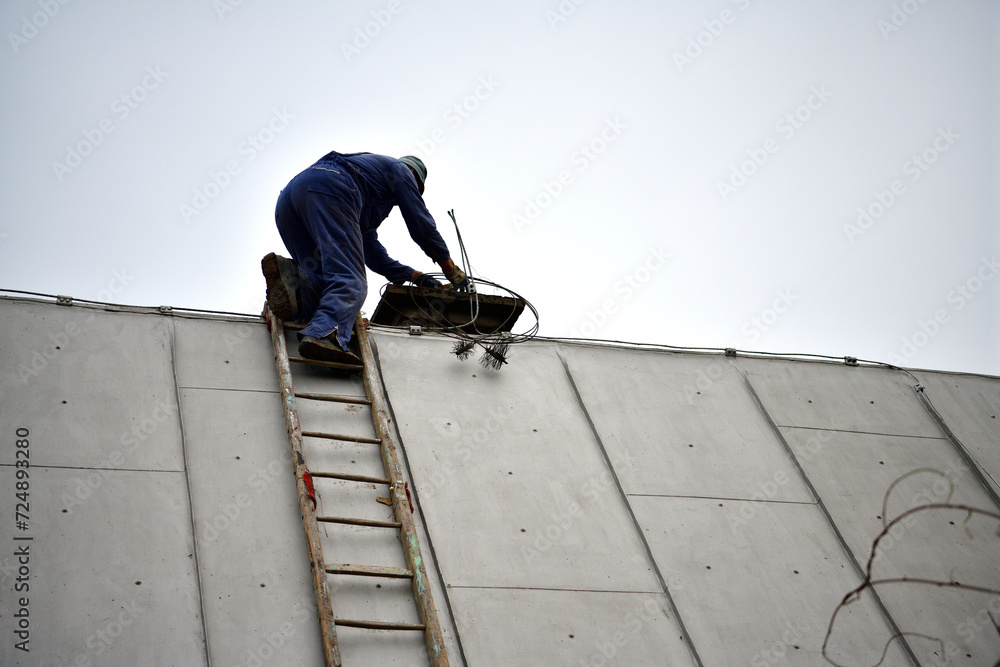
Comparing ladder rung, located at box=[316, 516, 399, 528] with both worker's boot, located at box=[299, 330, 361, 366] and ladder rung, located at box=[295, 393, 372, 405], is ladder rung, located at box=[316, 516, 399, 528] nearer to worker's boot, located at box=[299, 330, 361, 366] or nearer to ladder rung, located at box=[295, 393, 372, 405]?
ladder rung, located at box=[295, 393, 372, 405]

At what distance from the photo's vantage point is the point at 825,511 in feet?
13.2

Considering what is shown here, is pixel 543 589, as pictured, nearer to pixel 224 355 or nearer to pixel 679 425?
pixel 679 425

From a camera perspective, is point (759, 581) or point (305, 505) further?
point (759, 581)

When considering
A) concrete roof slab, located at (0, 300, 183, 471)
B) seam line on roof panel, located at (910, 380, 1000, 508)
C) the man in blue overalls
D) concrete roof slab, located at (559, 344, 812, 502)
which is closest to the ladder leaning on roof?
the man in blue overalls

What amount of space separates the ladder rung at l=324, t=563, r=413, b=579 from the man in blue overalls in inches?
45.5

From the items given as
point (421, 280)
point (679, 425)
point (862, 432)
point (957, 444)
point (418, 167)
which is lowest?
point (957, 444)

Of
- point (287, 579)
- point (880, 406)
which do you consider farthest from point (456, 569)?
point (880, 406)

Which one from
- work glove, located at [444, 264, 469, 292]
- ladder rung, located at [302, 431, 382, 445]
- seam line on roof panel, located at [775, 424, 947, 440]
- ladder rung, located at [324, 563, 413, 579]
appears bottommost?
ladder rung, located at [324, 563, 413, 579]

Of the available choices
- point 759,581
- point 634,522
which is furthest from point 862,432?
point 634,522

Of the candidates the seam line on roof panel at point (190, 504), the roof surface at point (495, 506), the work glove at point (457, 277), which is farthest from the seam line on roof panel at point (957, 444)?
the seam line on roof panel at point (190, 504)

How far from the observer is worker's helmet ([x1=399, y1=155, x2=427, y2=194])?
450cm

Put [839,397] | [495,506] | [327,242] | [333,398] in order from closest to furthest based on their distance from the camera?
[495,506] < [333,398] < [327,242] < [839,397]

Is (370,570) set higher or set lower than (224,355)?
lower

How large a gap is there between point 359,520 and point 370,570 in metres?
0.20
